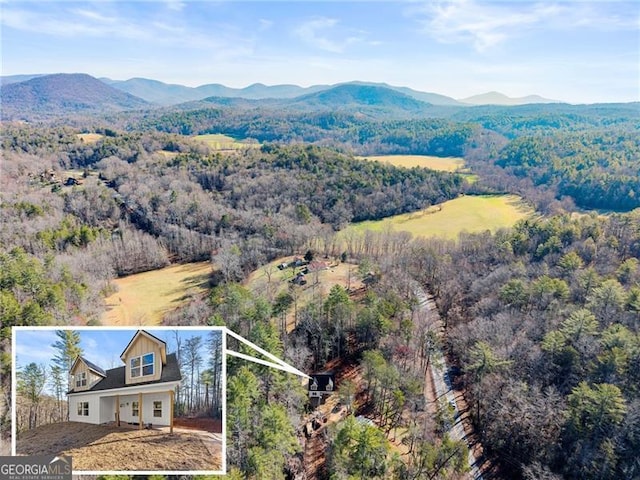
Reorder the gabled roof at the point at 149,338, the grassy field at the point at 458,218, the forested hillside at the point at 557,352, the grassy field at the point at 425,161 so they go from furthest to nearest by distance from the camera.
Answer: the grassy field at the point at 425,161
the grassy field at the point at 458,218
the forested hillside at the point at 557,352
the gabled roof at the point at 149,338

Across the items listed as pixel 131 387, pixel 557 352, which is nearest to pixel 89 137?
pixel 557 352

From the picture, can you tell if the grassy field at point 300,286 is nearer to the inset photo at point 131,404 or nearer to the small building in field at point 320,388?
the small building in field at point 320,388

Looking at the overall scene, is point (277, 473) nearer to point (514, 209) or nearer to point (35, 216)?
point (35, 216)

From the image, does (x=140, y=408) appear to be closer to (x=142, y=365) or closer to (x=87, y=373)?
(x=142, y=365)

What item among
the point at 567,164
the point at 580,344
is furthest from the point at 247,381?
the point at 567,164

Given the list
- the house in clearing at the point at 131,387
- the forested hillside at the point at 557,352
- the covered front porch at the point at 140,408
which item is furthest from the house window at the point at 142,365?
the forested hillside at the point at 557,352

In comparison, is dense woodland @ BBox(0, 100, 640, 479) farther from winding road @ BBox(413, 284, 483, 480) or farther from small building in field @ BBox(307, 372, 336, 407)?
small building in field @ BBox(307, 372, 336, 407)
